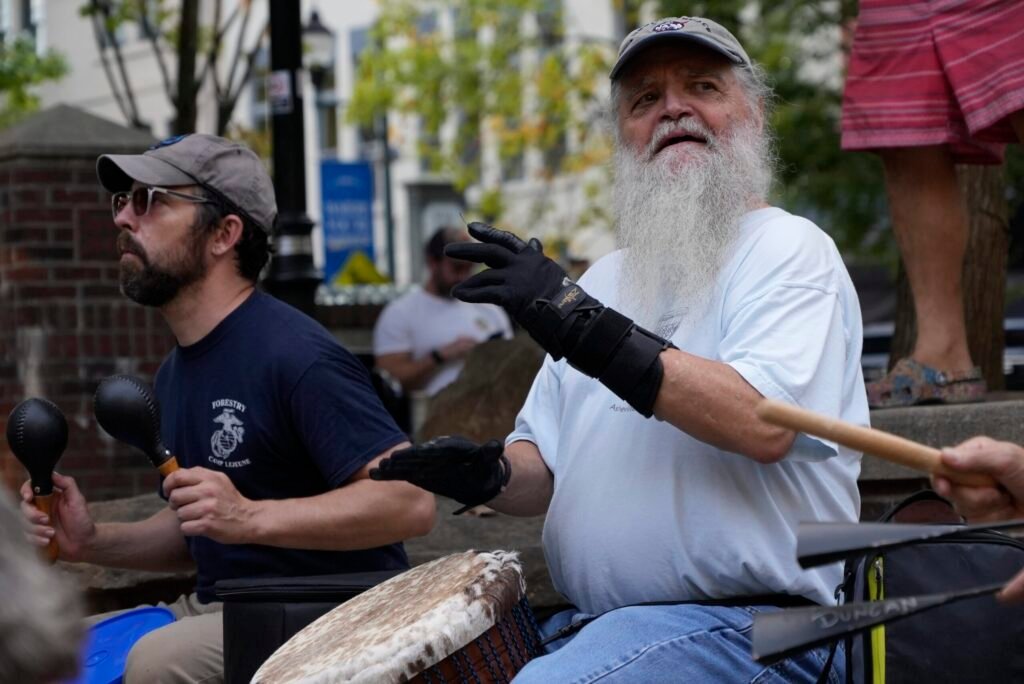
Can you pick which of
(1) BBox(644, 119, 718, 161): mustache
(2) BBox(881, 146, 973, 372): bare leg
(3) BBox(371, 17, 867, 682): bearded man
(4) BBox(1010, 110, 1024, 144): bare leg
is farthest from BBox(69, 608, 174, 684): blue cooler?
(4) BBox(1010, 110, 1024, 144): bare leg

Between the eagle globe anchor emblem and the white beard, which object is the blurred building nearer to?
the eagle globe anchor emblem

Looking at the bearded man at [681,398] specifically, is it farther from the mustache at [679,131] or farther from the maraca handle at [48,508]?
the maraca handle at [48,508]

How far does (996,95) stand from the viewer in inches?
169

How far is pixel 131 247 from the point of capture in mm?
4145

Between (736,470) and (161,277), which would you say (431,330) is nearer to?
(161,277)

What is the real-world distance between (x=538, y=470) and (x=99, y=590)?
189 cm

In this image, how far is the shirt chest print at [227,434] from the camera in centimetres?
382

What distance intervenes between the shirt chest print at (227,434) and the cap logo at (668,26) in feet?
4.17

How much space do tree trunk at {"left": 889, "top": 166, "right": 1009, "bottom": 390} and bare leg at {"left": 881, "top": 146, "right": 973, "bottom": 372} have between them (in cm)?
87

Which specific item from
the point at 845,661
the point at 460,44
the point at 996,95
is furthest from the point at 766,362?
the point at 460,44

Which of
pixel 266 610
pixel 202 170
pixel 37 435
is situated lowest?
pixel 266 610

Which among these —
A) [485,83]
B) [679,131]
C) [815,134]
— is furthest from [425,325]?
[485,83]

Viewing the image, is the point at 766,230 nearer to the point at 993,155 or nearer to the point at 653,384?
the point at 653,384

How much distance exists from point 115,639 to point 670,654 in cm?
149
